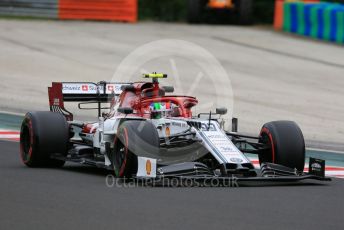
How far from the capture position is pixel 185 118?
41.3 ft

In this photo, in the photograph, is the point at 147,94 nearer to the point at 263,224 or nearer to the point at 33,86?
the point at 263,224

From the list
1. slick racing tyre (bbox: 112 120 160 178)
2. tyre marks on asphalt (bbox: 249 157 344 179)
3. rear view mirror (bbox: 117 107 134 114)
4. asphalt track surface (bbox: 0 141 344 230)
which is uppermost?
rear view mirror (bbox: 117 107 134 114)

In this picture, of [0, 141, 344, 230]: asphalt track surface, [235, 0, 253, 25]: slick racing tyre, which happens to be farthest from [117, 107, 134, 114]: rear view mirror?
[235, 0, 253, 25]: slick racing tyre

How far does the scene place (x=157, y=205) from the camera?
33.7ft

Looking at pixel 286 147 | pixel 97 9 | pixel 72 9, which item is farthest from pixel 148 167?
pixel 97 9

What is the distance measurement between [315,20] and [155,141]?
2262cm

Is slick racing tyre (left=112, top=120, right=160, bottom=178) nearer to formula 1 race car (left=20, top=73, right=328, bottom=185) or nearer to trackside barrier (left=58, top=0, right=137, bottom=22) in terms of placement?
formula 1 race car (left=20, top=73, right=328, bottom=185)

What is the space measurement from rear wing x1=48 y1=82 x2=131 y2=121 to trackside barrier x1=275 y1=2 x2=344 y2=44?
59.9ft

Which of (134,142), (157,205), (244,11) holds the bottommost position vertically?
(157,205)

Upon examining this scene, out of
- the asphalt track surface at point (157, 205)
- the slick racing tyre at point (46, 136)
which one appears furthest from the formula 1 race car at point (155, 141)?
the asphalt track surface at point (157, 205)

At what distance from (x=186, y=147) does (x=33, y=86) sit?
10593 millimetres

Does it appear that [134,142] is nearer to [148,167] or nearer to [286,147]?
[148,167]

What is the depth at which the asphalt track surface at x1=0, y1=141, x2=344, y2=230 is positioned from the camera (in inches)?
364

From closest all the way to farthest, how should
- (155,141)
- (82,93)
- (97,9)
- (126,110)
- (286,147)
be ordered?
(155,141) → (126,110) → (286,147) → (82,93) → (97,9)
